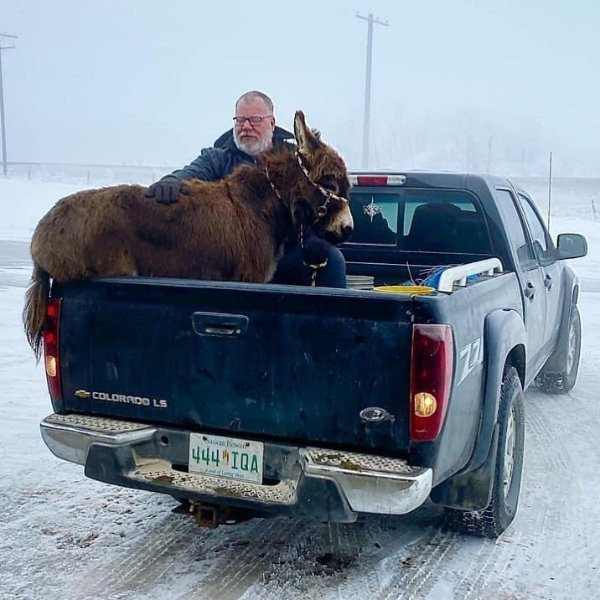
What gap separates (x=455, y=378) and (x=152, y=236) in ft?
5.86

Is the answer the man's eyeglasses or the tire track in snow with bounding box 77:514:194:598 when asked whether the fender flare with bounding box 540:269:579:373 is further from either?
the tire track in snow with bounding box 77:514:194:598

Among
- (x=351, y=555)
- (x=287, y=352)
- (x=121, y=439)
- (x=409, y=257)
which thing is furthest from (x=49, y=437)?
(x=409, y=257)

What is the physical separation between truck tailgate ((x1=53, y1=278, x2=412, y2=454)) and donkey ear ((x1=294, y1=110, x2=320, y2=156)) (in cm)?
129

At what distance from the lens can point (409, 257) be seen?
→ 5523 millimetres

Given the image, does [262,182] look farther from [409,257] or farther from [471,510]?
[471,510]

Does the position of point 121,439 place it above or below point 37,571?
above

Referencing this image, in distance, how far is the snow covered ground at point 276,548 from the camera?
11.5ft

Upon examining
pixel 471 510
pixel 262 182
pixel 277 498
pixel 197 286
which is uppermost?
pixel 262 182

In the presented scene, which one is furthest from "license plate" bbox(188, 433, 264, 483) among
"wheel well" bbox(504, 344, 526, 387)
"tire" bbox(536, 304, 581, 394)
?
"tire" bbox(536, 304, 581, 394)

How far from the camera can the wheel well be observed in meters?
4.23

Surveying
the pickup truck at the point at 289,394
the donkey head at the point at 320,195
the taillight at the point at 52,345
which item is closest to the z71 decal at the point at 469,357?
the pickup truck at the point at 289,394

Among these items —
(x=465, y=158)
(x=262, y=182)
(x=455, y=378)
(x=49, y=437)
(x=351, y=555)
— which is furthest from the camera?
(x=465, y=158)

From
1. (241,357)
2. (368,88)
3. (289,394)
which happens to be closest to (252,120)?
(241,357)

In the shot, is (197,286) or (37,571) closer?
(197,286)
